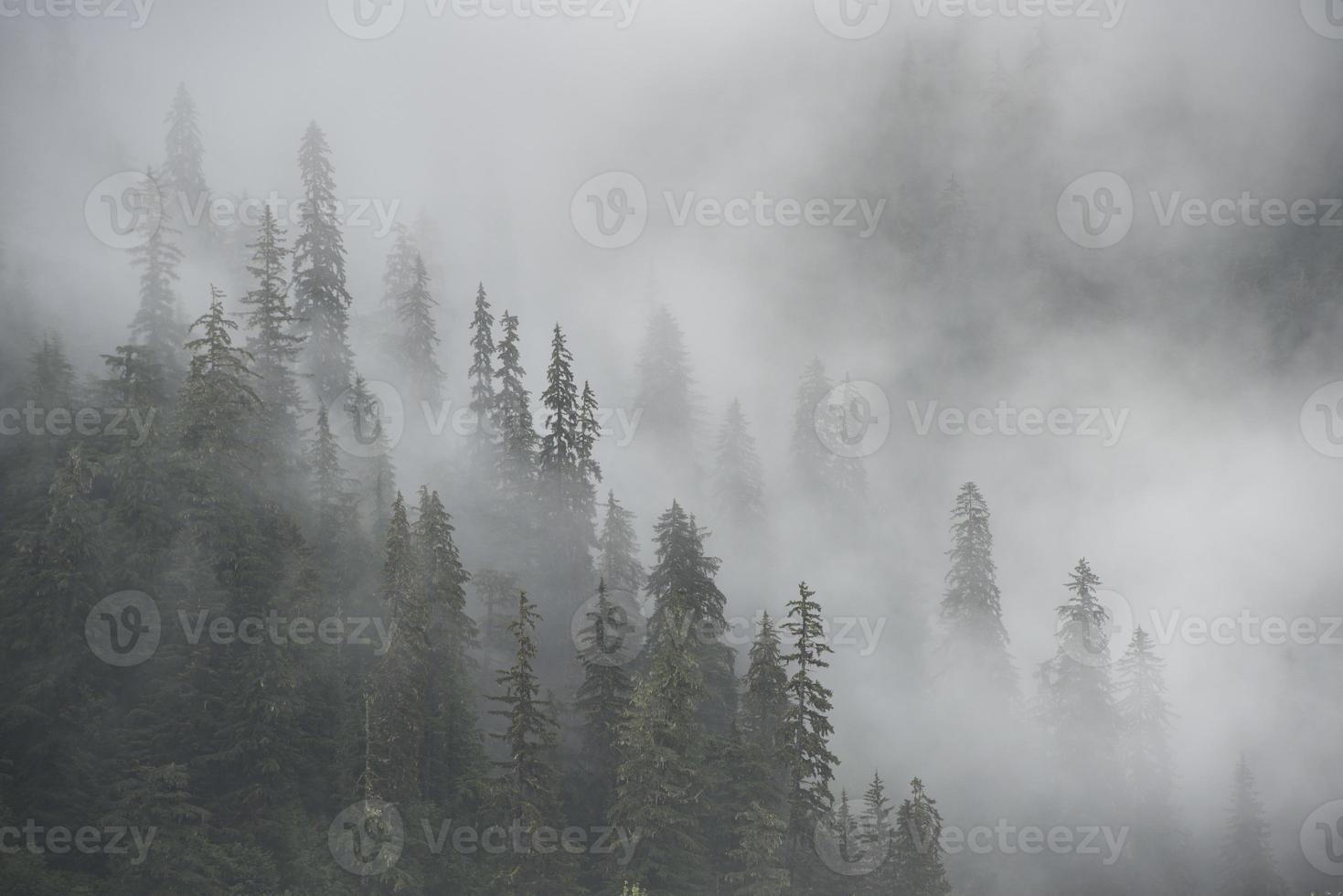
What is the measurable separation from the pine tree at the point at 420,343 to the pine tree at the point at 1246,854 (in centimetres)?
5878

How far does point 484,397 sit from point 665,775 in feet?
109

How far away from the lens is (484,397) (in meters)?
58.6

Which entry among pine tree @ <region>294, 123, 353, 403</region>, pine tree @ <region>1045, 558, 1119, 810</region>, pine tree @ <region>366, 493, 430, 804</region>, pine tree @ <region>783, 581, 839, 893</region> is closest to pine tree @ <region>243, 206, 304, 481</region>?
pine tree @ <region>294, 123, 353, 403</region>

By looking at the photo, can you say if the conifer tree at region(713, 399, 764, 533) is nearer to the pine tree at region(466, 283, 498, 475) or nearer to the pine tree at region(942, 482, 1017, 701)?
the pine tree at region(942, 482, 1017, 701)

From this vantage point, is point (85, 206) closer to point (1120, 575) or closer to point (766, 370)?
point (766, 370)

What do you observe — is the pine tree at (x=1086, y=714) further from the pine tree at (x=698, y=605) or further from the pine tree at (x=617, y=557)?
the pine tree at (x=617, y=557)

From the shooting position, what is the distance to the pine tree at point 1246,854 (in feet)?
172

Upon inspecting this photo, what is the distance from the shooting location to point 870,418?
9762 cm

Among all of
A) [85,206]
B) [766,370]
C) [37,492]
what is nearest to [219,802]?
[37,492]

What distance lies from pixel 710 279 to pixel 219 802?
337 feet

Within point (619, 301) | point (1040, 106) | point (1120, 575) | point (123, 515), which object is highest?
point (1040, 106)

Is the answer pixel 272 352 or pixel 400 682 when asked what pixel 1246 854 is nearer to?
pixel 400 682

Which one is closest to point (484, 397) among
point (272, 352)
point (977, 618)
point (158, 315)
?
point (272, 352)

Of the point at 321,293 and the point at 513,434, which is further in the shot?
the point at 321,293
